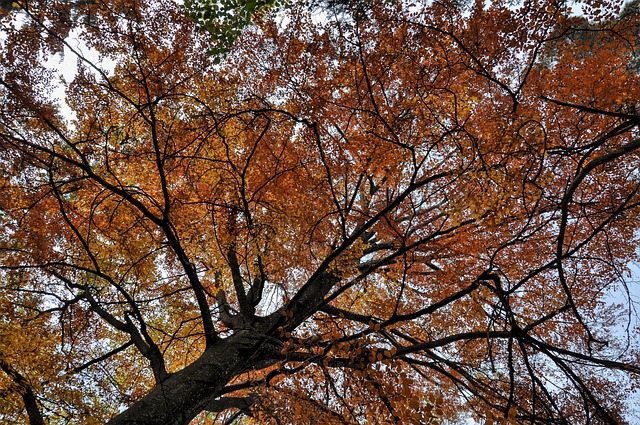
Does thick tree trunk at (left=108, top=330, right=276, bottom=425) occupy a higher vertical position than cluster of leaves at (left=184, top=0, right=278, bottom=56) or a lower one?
lower

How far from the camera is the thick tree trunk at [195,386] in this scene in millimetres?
3988

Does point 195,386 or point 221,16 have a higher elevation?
point 221,16

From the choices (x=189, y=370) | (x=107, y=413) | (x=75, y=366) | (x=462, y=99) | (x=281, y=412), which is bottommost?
(x=281, y=412)

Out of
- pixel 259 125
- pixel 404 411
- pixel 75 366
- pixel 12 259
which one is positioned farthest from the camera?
pixel 259 125

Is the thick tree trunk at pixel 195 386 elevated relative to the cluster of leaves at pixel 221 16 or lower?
lower

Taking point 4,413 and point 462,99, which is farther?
→ point 462,99

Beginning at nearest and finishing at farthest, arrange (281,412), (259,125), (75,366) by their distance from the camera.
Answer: (281,412), (75,366), (259,125)

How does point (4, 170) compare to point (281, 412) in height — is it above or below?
above

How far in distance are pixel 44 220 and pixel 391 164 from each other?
313 inches

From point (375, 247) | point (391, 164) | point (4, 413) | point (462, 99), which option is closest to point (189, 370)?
point (4, 413)

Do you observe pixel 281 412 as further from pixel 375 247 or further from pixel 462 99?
pixel 462 99

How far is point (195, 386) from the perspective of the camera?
4516mm

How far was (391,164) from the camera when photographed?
22.0 feet

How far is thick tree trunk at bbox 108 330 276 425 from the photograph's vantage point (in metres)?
3.99
